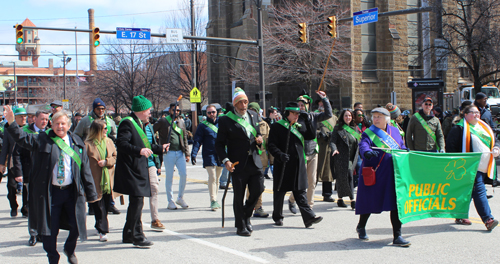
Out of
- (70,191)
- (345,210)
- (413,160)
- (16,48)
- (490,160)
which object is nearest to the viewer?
(70,191)

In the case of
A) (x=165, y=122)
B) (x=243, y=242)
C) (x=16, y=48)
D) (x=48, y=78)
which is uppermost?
(x=16, y=48)

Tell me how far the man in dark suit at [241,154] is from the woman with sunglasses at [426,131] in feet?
13.1

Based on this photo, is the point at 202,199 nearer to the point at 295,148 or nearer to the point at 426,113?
the point at 295,148

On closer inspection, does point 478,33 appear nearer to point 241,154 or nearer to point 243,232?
point 241,154

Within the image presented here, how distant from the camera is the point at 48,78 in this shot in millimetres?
117125

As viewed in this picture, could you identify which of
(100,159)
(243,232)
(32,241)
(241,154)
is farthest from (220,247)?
(32,241)

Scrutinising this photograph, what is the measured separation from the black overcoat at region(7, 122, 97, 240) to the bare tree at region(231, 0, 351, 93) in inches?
928

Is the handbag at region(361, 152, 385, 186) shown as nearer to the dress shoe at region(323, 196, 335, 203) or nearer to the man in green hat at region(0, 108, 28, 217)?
the dress shoe at region(323, 196, 335, 203)

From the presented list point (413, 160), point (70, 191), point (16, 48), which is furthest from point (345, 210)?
point (16, 48)

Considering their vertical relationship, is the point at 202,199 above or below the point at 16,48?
below

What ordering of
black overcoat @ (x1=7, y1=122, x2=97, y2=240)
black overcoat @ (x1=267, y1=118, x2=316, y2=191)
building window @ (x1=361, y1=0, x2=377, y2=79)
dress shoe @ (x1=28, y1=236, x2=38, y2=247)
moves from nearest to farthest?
black overcoat @ (x1=7, y1=122, x2=97, y2=240)
dress shoe @ (x1=28, y1=236, x2=38, y2=247)
black overcoat @ (x1=267, y1=118, x2=316, y2=191)
building window @ (x1=361, y1=0, x2=377, y2=79)

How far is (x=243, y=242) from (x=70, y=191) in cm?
231

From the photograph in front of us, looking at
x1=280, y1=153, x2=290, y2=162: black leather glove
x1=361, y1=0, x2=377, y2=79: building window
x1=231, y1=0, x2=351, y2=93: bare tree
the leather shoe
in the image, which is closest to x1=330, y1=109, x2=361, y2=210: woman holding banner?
x1=280, y1=153, x2=290, y2=162: black leather glove

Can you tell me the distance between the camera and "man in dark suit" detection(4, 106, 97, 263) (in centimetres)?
501
